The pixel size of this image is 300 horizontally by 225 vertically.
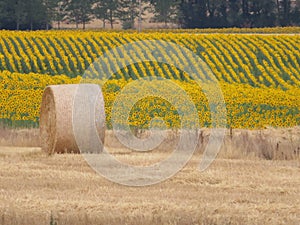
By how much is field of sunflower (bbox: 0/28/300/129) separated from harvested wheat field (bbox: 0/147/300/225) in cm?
755

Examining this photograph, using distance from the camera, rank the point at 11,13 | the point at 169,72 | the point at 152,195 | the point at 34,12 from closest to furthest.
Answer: the point at 152,195 → the point at 169,72 → the point at 11,13 → the point at 34,12

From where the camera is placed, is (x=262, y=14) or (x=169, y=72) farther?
(x=262, y=14)

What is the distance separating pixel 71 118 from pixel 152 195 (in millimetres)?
4704

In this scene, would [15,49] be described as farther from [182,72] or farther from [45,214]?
[45,214]

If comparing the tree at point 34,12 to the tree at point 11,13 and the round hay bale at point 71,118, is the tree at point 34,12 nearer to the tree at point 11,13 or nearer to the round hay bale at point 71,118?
the tree at point 11,13

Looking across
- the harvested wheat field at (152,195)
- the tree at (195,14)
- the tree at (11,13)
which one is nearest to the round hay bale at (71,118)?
the harvested wheat field at (152,195)

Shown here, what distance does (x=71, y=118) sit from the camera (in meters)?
17.1

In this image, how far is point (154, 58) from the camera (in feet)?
123

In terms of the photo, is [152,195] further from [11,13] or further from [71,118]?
[11,13]

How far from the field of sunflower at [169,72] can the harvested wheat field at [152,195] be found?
755 cm

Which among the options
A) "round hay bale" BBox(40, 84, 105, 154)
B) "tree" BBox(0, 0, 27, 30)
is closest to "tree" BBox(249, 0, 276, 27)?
"tree" BBox(0, 0, 27, 30)

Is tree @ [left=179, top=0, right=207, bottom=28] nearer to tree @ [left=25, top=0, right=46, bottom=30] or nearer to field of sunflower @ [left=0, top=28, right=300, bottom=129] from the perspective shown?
tree @ [left=25, top=0, right=46, bottom=30]

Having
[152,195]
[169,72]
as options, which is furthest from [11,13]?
[152,195]

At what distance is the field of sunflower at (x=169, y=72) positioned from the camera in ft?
78.9
